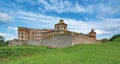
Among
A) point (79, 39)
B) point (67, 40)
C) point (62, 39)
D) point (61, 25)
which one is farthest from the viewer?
point (61, 25)

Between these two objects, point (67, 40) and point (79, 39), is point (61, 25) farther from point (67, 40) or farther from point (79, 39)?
point (79, 39)

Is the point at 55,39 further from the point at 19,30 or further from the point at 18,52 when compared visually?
the point at 19,30

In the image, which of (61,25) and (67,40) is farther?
(61,25)

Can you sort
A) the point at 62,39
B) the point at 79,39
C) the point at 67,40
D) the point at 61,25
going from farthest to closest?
the point at 61,25 → the point at 62,39 → the point at 67,40 → the point at 79,39

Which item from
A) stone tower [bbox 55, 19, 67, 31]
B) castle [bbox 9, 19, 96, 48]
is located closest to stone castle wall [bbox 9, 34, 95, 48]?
castle [bbox 9, 19, 96, 48]

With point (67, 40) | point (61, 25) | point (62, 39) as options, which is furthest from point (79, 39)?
point (61, 25)

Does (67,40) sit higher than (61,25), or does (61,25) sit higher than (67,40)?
(61,25)

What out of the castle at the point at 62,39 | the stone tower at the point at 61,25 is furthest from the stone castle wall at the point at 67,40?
the stone tower at the point at 61,25

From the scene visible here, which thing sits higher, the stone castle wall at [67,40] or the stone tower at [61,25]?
the stone tower at [61,25]

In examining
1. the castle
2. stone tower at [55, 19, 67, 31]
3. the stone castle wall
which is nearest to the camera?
the stone castle wall

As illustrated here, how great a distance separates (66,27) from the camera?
73312 millimetres

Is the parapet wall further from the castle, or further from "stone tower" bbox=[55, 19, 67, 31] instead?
"stone tower" bbox=[55, 19, 67, 31]

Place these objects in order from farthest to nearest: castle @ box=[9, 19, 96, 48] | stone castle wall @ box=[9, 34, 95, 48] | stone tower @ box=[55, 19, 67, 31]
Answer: stone tower @ box=[55, 19, 67, 31] → castle @ box=[9, 19, 96, 48] → stone castle wall @ box=[9, 34, 95, 48]

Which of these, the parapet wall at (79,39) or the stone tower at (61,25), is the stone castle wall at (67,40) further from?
the stone tower at (61,25)
